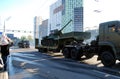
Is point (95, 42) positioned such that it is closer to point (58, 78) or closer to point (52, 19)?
point (58, 78)

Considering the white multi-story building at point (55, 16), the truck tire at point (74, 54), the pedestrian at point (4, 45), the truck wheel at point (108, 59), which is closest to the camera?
the pedestrian at point (4, 45)

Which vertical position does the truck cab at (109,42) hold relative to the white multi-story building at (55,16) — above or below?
below

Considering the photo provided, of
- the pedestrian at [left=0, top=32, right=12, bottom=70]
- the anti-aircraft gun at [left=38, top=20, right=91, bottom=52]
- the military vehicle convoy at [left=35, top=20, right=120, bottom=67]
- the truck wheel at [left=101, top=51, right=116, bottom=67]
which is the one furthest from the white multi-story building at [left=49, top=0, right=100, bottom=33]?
the pedestrian at [left=0, top=32, right=12, bottom=70]

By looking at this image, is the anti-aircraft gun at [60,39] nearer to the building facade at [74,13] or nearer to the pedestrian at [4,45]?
the pedestrian at [4,45]

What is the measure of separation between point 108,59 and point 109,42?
A: 3.37 ft

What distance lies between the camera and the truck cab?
14055mm

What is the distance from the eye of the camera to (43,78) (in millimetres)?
9367

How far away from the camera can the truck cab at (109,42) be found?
46.1 ft

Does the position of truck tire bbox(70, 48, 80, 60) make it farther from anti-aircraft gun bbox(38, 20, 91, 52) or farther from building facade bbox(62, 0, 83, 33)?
building facade bbox(62, 0, 83, 33)

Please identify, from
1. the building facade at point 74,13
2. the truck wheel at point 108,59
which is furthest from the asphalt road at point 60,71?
the building facade at point 74,13

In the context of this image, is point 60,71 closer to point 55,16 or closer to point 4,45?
point 4,45

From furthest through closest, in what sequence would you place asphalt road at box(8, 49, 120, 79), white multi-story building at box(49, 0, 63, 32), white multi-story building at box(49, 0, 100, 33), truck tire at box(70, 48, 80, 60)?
white multi-story building at box(49, 0, 63, 32)
white multi-story building at box(49, 0, 100, 33)
truck tire at box(70, 48, 80, 60)
asphalt road at box(8, 49, 120, 79)

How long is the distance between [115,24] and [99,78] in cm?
537

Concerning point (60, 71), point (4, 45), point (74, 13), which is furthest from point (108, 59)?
point (74, 13)
